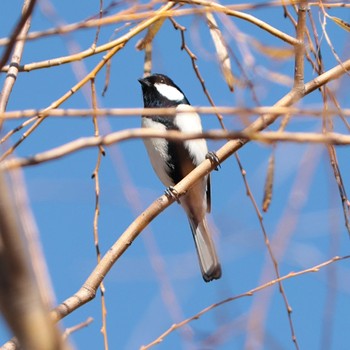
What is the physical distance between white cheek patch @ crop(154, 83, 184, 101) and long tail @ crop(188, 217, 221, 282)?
0.74 meters

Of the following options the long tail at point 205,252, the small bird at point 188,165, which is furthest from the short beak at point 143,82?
the long tail at point 205,252

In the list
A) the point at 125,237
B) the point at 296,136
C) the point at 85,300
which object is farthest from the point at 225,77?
the point at 296,136

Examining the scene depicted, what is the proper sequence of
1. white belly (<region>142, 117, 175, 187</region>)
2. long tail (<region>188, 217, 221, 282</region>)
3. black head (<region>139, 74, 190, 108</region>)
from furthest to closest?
black head (<region>139, 74, 190, 108</region>) → white belly (<region>142, 117, 175, 187</region>) → long tail (<region>188, 217, 221, 282</region>)

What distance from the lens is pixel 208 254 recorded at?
350 centimetres

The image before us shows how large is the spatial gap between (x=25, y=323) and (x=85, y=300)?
101cm

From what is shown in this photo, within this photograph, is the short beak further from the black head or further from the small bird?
the small bird

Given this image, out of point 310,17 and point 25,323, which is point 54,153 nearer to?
point 25,323

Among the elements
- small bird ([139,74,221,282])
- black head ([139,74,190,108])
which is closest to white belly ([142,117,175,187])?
small bird ([139,74,221,282])

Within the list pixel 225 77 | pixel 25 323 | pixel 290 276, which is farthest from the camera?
pixel 225 77

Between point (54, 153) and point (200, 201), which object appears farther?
point (200, 201)

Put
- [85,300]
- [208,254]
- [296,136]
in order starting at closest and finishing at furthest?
[296,136] → [85,300] → [208,254]

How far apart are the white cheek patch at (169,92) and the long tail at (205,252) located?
74 centimetres

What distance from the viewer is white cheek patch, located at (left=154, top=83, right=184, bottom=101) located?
154 inches

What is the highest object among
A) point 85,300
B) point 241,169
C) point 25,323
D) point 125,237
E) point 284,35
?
point 284,35
